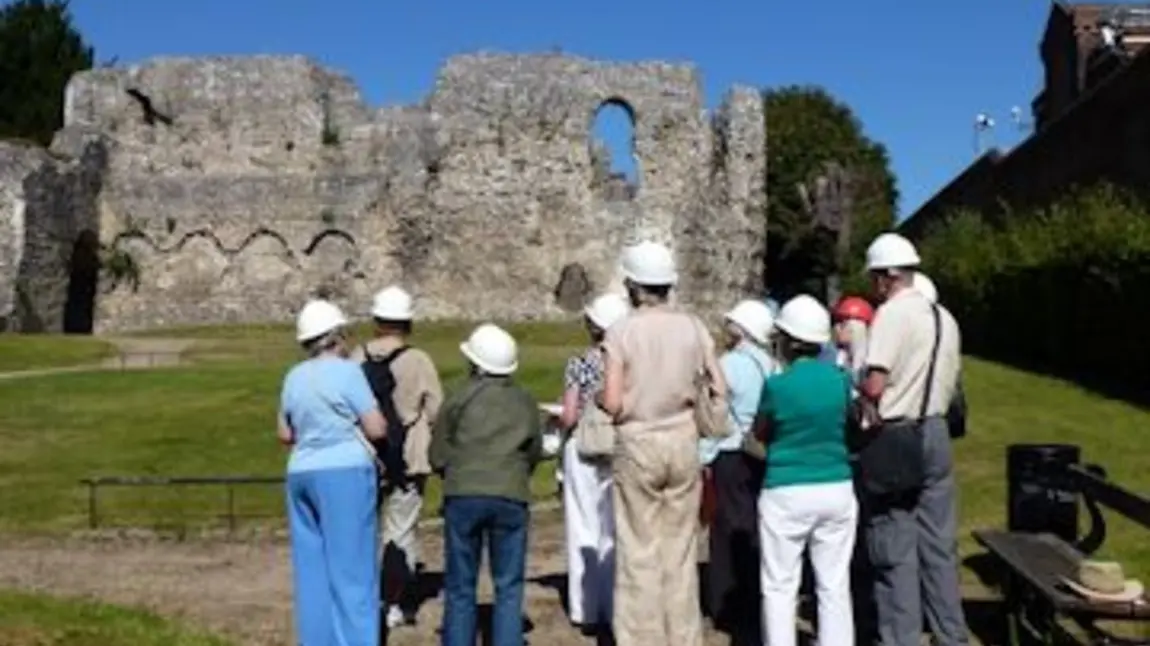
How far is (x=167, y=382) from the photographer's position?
23000 mm

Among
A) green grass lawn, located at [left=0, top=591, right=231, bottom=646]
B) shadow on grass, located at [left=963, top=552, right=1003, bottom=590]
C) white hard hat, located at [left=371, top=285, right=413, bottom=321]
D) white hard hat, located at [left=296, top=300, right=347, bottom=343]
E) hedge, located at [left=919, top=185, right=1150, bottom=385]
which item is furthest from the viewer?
hedge, located at [left=919, top=185, right=1150, bottom=385]

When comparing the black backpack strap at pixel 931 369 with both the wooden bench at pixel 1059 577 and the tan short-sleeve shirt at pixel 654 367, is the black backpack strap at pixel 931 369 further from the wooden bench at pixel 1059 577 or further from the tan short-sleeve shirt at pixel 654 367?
the tan short-sleeve shirt at pixel 654 367

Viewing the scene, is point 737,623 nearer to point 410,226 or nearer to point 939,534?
point 939,534

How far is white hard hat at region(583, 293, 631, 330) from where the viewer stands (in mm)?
9148

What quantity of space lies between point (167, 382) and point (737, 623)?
15144 millimetres

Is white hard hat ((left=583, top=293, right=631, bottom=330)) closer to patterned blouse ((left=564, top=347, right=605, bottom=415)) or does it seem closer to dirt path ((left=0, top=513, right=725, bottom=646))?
patterned blouse ((left=564, top=347, right=605, bottom=415))

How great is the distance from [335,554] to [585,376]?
5.89ft

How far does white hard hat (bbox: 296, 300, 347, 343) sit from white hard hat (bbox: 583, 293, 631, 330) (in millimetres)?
1492

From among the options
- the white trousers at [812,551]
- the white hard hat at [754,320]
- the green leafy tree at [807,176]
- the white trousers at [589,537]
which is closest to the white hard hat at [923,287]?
the white hard hat at [754,320]

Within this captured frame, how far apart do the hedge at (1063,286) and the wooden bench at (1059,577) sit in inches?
480

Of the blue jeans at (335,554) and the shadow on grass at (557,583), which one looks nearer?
the blue jeans at (335,554)

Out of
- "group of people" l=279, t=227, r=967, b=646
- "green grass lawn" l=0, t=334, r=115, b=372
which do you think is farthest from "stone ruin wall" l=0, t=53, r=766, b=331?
"group of people" l=279, t=227, r=967, b=646

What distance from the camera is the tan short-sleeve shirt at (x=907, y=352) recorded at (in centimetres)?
796

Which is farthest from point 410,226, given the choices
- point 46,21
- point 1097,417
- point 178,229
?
point 46,21
